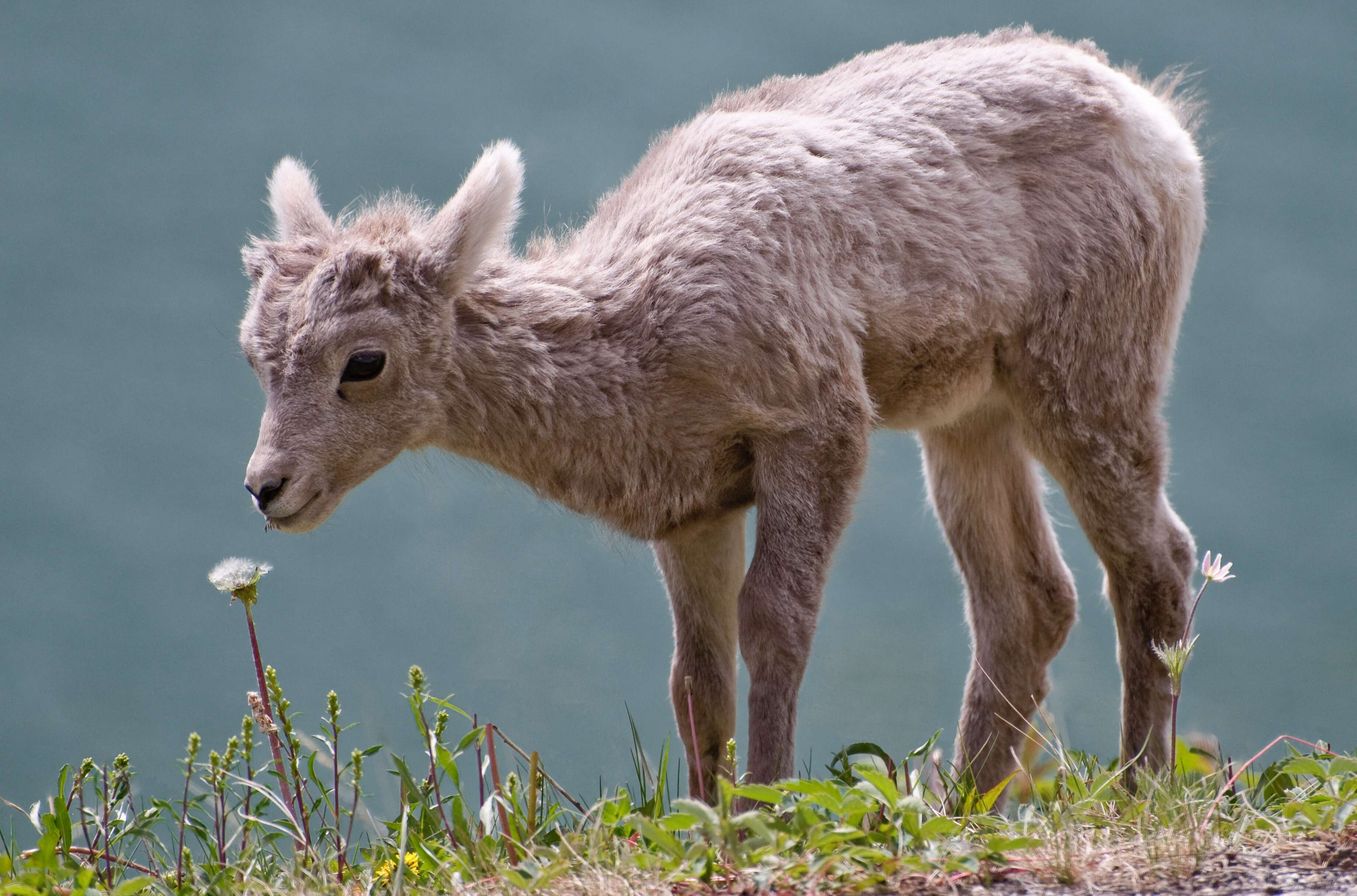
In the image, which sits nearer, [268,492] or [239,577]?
[239,577]

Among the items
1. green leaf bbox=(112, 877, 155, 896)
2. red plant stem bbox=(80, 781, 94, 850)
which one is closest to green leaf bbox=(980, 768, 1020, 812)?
green leaf bbox=(112, 877, 155, 896)

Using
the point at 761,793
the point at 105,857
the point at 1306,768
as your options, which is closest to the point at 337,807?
the point at 105,857

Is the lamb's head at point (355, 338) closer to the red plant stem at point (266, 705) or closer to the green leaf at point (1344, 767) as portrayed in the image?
the red plant stem at point (266, 705)

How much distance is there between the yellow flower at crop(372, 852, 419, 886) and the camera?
9.79 feet

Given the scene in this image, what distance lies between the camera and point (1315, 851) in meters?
2.70

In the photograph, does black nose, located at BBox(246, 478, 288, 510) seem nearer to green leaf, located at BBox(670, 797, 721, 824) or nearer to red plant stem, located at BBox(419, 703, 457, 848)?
red plant stem, located at BBox(419, 703, 457, 848)

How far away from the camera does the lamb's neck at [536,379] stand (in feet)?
12.6

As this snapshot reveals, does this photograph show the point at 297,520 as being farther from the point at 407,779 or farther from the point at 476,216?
the point at 476,216

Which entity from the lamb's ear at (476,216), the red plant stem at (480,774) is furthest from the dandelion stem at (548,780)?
the lamb's ear at (476,216)

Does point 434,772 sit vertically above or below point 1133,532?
below

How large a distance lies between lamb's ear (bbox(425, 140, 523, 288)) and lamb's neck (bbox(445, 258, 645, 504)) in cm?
15

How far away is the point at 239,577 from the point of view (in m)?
3.00

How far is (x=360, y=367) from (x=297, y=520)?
0.45 metres

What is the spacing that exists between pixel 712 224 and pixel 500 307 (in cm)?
67
